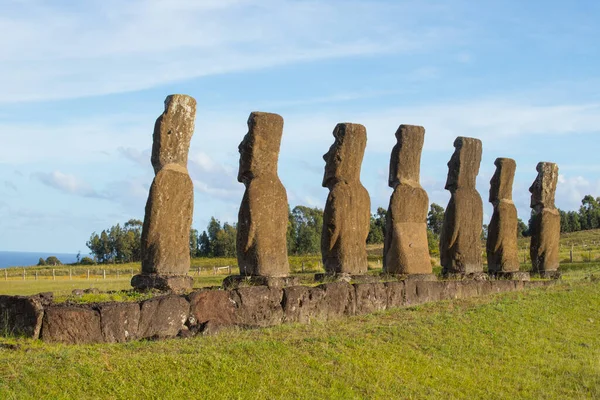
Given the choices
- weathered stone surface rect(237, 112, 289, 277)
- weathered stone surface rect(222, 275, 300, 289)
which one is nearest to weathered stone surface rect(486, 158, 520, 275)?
weathered stone surface rect(237, 112, 289, 277)

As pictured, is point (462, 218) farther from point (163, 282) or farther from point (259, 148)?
point (163, 282)

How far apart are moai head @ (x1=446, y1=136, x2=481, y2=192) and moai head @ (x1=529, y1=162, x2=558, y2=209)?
3.81 meters

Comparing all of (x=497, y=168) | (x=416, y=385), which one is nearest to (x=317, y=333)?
(x=416, y=385)

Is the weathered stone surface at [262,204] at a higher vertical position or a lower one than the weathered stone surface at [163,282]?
higher

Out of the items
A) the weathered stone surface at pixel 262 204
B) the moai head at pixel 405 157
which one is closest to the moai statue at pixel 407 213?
the moai head at pixel 405 157

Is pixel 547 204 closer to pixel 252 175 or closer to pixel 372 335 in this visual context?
pixel 252 175

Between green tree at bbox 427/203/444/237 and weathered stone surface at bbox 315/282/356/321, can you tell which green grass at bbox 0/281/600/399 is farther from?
green tree at bbox 427/203/444/237

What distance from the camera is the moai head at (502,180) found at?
1989cm

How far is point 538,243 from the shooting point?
2120 centimetres

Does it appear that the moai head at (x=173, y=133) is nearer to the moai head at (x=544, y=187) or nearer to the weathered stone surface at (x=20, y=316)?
the weathered stone surface at (x=20, y=316)

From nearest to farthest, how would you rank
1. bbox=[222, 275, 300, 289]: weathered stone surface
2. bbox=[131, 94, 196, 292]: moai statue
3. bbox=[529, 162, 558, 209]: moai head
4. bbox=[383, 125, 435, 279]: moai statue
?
bbox=[131, 94, 196, 292]: moai statue < bbox=[222, 275, 300, 289]: weathered stone surface < bbox=[383, 125, 435, 279]: moai statue < bbox=[529, 162, 558, 209]: moai head

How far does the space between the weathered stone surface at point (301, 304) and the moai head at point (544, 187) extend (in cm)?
1199

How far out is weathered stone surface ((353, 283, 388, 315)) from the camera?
488 inches

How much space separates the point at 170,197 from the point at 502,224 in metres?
10.3
